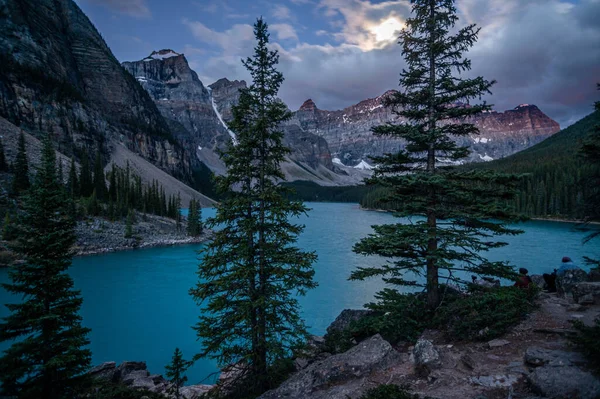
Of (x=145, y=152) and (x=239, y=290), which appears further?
(x=145, y=152)

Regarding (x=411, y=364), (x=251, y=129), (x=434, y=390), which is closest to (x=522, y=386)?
(x=434, y=390)

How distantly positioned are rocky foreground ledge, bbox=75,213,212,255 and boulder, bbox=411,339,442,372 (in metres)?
37.5

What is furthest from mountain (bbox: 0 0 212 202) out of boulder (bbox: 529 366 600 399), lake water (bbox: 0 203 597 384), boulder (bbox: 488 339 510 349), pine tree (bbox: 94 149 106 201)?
boulder (bbox: 529 366 600 399)

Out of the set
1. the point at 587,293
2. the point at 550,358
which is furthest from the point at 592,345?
the point at 587,293

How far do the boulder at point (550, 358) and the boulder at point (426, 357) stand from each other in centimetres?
190

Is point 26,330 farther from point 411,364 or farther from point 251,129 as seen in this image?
point 411,364

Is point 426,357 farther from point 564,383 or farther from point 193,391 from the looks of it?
point 193,391

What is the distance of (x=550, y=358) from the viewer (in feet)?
20.3

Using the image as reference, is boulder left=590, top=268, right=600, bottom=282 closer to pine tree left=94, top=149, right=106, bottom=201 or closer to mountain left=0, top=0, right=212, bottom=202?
pine tree left=94, top=149, right=106, bottom=201

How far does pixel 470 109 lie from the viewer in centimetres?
958

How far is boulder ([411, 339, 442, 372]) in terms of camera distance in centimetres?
700

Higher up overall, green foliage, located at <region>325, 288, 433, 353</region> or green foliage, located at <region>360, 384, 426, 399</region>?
green foliage, located at <region>360, 384, 426, 399</region>

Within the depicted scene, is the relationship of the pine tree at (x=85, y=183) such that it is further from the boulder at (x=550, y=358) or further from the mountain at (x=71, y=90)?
the boulder at (x=550, y=358)

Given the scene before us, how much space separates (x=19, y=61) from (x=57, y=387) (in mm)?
128426
